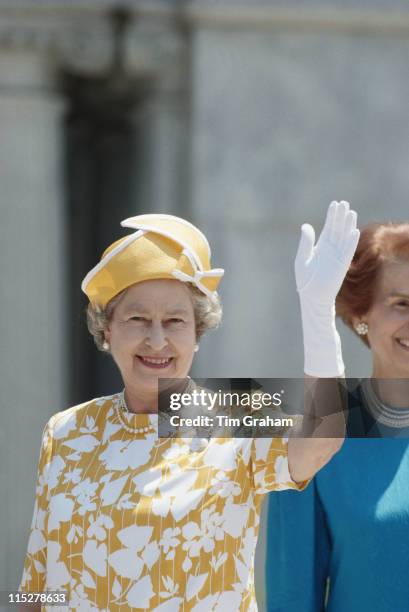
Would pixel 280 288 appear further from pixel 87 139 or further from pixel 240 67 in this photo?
pixel 87 139

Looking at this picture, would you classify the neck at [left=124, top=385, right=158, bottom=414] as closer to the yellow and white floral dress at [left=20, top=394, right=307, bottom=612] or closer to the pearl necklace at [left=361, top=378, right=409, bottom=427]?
the yellow and white floral dress at [left=20, top=394, right=307, bottom=612]

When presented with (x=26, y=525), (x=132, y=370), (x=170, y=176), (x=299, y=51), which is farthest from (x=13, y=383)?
(x=132, y=370)

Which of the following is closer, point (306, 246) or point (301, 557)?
point (306, 246)

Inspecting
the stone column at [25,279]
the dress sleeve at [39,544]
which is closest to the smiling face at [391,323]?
the dress sleeve at [39,544]

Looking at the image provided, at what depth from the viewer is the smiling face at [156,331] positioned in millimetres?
2012

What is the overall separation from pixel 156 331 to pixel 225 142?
243 centimetres

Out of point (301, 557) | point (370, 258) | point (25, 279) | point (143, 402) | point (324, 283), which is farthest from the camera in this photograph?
point (25, 279)

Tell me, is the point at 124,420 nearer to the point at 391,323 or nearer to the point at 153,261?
the point at 153,261

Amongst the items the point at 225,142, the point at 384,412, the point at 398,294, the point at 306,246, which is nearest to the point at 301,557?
the point at 384,412

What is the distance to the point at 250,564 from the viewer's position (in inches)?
76.5

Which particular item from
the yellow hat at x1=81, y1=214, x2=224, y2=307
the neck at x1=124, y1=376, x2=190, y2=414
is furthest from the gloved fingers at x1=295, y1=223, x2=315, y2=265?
the neck at x1=124, y1=376, x2=190, y2=414

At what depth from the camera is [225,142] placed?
14.3 feet

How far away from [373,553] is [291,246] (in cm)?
240

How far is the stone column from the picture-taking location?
4.45m
